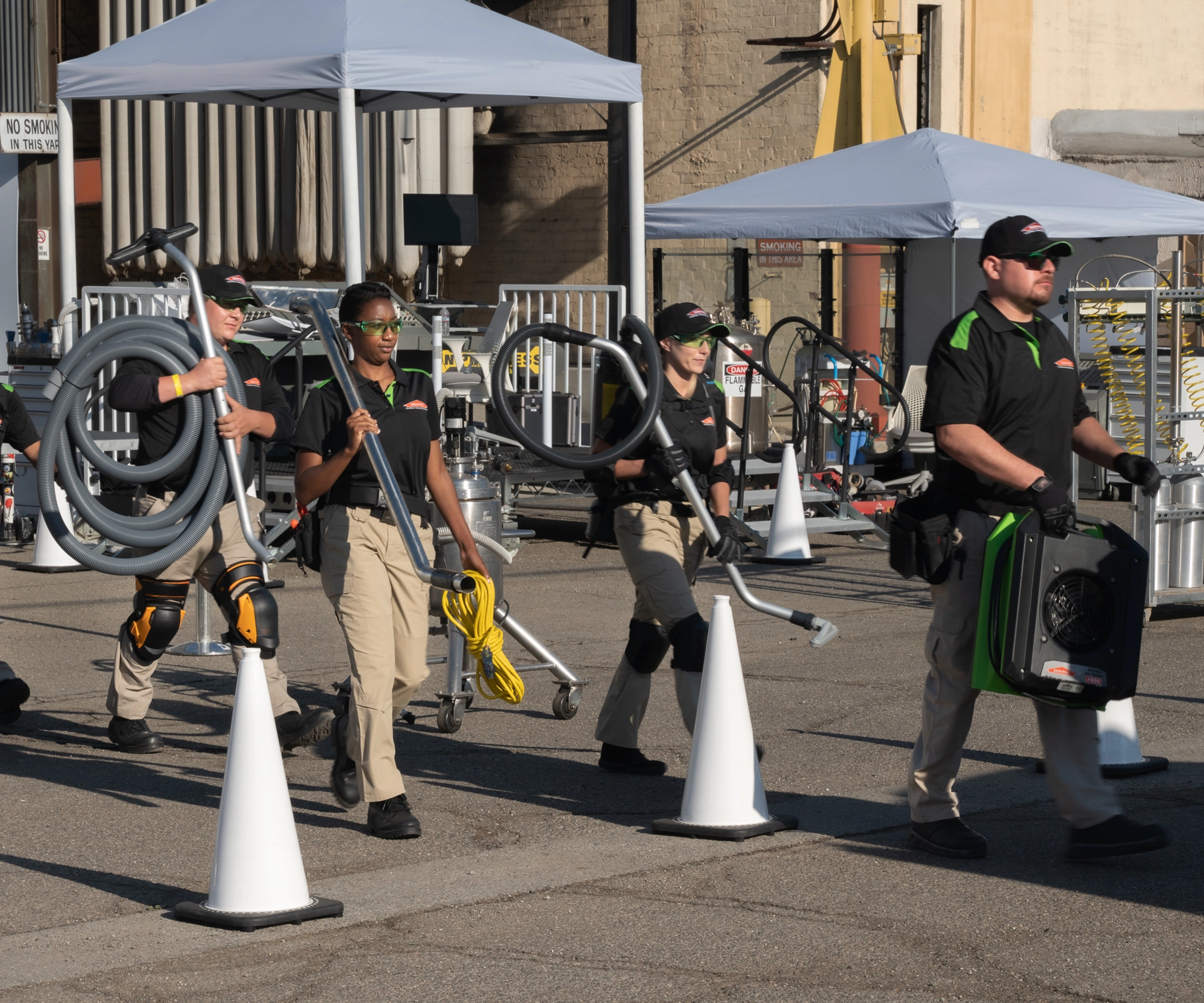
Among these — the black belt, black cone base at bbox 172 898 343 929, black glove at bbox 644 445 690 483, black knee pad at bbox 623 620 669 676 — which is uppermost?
black glove at bbox 644 445 690 483

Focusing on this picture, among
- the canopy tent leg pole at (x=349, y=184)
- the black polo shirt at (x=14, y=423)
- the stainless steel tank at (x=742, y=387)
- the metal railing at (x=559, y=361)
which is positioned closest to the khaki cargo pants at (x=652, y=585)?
the black polo shirt at (x=14, y=423)

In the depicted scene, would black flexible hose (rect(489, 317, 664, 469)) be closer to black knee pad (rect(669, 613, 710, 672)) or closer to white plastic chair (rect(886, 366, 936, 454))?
black knee pad (rect(669, 613, 710, 672))

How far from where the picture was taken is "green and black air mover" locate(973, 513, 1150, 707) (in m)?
5.42

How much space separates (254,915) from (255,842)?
0.20 meters

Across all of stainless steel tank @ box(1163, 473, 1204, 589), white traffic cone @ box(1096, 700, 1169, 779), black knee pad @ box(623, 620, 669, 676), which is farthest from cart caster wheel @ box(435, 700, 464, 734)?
stainless steel tank @ box(1163, 473, 1204, 589)

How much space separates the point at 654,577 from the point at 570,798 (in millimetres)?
864

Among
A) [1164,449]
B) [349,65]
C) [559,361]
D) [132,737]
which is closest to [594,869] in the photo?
[132,737]

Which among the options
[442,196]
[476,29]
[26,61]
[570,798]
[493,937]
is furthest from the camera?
[26,61]

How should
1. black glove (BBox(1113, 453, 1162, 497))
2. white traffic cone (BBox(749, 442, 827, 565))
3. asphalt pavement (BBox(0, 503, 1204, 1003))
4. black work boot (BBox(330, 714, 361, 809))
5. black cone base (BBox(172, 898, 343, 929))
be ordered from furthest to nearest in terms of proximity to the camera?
white traffic cone (BBox(749, 442, 827, 565)), black work boot (BBox(330, 714, 361, 809)), black glove (BBox(1113, 453, 1162, 497)), black cone base (BBox(172, 898, 343, 929)), asphalt pavement (BBox(0, 503, 1204, 1003))

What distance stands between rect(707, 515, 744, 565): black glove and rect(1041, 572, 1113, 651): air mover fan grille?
1287 millimetres

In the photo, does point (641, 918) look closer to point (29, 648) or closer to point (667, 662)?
point (667, 662)

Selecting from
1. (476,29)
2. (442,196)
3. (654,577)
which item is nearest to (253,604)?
(654,577)

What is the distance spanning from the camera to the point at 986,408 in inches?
218

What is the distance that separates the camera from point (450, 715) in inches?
295
